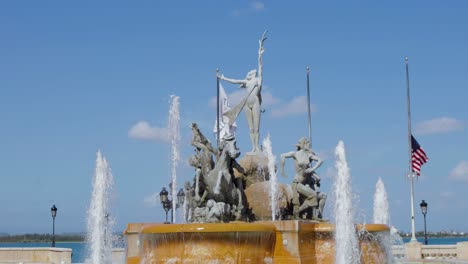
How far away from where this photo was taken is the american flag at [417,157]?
31419mm

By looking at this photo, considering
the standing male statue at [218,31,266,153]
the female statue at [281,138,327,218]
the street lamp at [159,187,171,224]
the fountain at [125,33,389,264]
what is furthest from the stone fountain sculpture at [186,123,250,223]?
the street lamp at [159,187,171,224]

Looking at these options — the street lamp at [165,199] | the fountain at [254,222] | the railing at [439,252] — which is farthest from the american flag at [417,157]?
the fountain at [254,222]

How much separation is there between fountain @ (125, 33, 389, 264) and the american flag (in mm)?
13579

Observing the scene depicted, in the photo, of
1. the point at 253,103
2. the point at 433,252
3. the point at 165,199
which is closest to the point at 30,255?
the point at 165,199

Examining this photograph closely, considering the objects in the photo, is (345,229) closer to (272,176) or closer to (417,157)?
(272,176)

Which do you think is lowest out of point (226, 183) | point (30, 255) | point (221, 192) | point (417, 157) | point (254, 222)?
point (30, 255)

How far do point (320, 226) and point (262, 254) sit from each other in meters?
1.55

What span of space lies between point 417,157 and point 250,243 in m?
18.4

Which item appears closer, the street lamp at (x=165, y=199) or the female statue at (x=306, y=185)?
the female statue at (x=306, y=185)

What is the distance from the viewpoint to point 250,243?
14914 millimetres

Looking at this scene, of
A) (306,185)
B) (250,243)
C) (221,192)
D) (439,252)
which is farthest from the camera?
(439,252)

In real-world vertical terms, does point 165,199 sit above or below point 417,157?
below

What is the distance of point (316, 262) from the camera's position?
15.8 metres

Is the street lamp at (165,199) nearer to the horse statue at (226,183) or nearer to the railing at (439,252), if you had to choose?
the horse statue at (226,183)
